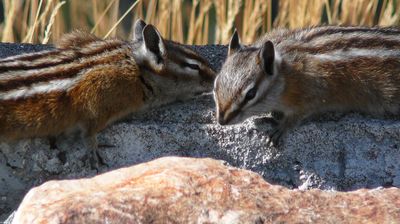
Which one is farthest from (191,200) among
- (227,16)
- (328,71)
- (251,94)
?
(227,16)

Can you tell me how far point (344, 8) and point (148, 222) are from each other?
3.57m

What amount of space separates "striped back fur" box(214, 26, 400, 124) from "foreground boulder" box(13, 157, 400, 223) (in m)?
1.03

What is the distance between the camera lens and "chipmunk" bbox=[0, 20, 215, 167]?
14.4 feet

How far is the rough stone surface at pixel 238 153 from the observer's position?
4.35 m

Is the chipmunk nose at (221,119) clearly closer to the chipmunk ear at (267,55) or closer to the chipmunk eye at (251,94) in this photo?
the chipmunk eye at (251,94)

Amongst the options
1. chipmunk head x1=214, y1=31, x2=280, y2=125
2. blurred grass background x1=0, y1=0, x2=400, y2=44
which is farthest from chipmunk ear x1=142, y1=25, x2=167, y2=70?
blurred grass background x1=0, y1=0, x2=400, y2=44

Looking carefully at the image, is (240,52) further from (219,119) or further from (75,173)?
(75,173)

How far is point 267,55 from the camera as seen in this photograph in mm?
4613

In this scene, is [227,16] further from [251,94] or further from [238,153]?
[238,153]

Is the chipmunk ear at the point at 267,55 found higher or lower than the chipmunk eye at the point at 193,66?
higher

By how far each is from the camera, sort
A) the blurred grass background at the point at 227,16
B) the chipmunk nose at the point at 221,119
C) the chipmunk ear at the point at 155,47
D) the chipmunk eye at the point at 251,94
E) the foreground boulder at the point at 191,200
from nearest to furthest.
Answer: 1. the foreground boulder at the point at 191,200
2. the chipmunk nose at the point at 221,119
3. the chipmunk eye at the point at 251,94
4. the chipmunk ear at the point at 155,47
5. the blurred grass background at the point at 227,16

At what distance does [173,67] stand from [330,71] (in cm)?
75

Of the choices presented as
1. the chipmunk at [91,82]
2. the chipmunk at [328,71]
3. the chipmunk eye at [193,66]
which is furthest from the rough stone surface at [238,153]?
the chipmunk eye at [193,66]

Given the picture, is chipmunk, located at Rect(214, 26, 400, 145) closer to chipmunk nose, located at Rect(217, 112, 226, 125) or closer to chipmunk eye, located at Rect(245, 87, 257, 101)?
chipmunk eye, located at Rect(245, 87, 257, 101)
